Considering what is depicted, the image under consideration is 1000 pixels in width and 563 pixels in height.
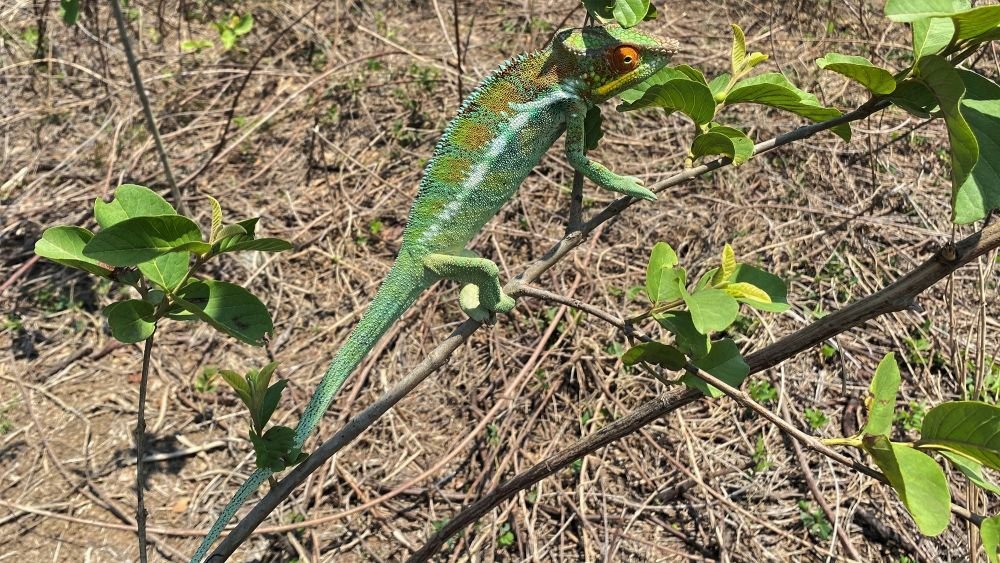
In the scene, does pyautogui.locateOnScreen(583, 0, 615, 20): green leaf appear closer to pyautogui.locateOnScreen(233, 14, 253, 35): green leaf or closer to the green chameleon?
the green chameleon

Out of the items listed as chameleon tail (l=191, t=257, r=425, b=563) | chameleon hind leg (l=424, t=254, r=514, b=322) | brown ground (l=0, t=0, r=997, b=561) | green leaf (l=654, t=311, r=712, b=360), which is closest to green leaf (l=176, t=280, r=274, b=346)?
chameleon tail (l=191, t=257, r=425, b=563)

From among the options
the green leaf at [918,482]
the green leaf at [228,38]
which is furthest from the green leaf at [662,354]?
the green leaf at [228,38]

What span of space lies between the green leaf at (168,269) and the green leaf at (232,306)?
37 mm

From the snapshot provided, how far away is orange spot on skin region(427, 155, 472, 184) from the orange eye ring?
1.69ft

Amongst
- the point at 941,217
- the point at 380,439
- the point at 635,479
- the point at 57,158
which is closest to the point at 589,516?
the point at 635,479

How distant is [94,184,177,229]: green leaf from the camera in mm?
1328

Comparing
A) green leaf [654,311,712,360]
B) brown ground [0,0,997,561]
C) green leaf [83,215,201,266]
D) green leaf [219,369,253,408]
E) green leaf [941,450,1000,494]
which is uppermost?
green leaf [83,215,201,266]

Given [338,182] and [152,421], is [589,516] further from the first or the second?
[338,182]

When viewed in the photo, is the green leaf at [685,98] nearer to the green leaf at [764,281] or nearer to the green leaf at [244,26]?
Answer: the green leaf at [764,281]

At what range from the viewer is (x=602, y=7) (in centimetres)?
130

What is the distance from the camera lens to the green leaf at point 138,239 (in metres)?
1.05

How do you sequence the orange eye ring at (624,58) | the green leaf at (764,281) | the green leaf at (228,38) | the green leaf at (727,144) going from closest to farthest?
the green leaf at (727,144)
the green leaf at (764,281)
the orange eye ring at (624,58)
the green leaf at (228,38)

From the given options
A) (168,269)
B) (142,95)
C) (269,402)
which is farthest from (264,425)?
(142,95)

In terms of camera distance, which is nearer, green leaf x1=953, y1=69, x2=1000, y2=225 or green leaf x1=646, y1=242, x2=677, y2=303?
green leaf x1=953, y1=69, x2=1000, y2=225
